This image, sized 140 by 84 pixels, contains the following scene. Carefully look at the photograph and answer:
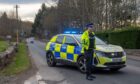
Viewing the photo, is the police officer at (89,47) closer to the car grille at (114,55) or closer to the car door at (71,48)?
the car grille at (114,55)

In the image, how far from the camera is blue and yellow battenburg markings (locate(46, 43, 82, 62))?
1521 centimetres

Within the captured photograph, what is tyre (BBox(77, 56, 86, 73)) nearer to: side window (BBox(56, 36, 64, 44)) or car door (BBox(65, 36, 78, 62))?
car door (BBox(65, 36, 78, 62))

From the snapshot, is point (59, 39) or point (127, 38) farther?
point (127, 38)

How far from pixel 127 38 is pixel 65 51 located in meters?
17.4

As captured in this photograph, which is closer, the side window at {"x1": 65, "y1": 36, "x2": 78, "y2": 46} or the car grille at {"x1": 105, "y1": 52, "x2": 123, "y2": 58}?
the car grille at {"x1": 105, "y1": 52, "x2": 123, "y2": 58}

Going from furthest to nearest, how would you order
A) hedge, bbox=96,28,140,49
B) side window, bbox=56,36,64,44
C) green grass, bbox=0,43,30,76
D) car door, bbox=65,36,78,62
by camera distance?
hedge, bbox=96,28,140,49, side window, bbox=56,36,64,44, green grass, bbox=0,43,30,76, car door, bbox=65,36,78,62

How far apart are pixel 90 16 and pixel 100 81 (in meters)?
38.0

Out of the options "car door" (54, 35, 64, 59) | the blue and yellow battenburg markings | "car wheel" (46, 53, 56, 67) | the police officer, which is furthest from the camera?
"car wheel" (46, 53, 56, 67)

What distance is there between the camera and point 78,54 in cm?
1496

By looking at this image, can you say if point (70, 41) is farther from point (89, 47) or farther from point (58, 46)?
point (89, 47)

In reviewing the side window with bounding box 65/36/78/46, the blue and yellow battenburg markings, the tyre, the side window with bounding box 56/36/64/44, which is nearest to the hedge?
the blue and yellow battenburg markings

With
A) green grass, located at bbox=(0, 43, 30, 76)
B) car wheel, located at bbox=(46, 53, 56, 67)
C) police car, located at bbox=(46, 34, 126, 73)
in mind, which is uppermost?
police car, located at bbox=(46, 34, 126, 73)

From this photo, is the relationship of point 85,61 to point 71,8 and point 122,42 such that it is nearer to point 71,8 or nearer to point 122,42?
point 122,42

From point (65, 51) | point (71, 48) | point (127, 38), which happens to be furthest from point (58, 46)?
point (127, 38)
